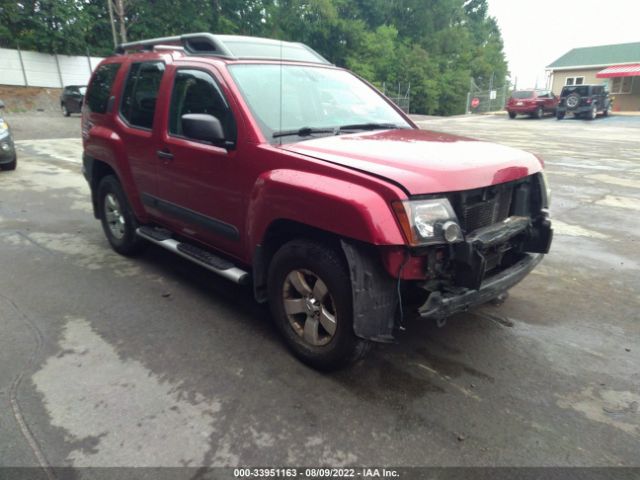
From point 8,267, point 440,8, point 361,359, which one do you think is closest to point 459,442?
point 361,359

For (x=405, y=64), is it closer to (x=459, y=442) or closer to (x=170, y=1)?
(x=170, y=1)

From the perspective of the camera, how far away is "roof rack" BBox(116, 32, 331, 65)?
3.76 meters

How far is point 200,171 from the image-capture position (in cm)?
360

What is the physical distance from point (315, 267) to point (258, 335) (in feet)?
3.12

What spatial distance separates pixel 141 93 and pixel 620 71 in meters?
42.2

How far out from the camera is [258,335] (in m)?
3.48

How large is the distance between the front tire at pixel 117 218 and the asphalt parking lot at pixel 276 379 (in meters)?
0.17

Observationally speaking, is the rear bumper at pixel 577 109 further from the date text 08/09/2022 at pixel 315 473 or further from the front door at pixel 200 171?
the date text 08/09/2022 at pixel 315 473

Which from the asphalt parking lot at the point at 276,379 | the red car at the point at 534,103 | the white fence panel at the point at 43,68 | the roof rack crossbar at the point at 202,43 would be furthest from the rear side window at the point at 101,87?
the red car at the point at 534,103

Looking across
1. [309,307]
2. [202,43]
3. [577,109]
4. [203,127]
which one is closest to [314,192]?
[309,307]

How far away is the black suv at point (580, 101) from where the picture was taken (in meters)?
27.3

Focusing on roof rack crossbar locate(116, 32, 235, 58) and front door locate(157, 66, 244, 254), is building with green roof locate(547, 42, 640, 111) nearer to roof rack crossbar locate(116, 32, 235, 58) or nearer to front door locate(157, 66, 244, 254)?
roof rack crossbar locate(116, 32, 235, 58)

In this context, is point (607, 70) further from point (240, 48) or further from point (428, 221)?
point (428, 221)

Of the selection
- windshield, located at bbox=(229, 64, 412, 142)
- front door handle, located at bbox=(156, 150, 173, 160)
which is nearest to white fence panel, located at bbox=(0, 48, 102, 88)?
front door handle, located at bbox=(156, 150, 173, 160)
